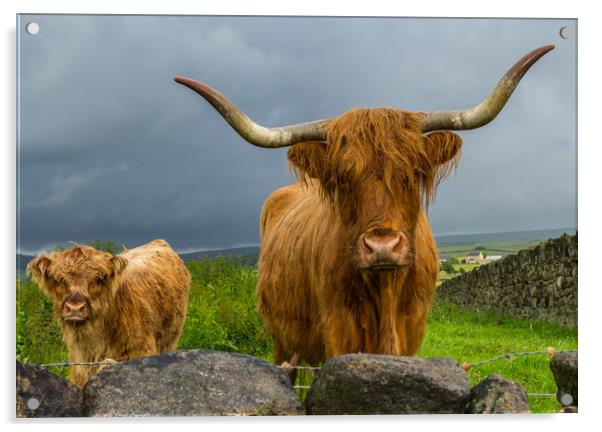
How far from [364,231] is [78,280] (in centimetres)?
217

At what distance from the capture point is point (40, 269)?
5.43 meters

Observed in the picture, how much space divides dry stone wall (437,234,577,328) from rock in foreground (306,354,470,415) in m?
0.97

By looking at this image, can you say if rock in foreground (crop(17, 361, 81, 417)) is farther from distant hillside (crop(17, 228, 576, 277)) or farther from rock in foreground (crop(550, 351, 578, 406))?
rock in foreground (crop(550, 351, 578, 406))

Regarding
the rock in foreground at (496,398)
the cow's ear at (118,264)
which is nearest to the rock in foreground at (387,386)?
the rock in foreground at (496,398)

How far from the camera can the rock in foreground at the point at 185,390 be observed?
4848 mm

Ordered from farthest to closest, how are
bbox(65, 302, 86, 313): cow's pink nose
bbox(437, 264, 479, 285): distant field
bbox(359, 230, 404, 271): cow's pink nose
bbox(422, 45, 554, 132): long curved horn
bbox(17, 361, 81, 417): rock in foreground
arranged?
1. bbox(65, 302, 86, 313): cow's pink nose
2. bbox(437, 264, 479, 285): distant field
3. bbox(17, 361, 81, 417): rock in foreground
4. bbox(422, 45, 554, 132): long curved horn
5. bbox(359, 230, 404, 271): cow's pink nose

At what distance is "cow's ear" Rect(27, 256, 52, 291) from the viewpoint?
533 cm

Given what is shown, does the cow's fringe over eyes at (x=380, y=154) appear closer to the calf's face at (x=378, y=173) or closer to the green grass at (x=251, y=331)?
the calf's face at (x=378, y=173)

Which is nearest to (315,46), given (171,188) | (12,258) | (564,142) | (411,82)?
(411,82)

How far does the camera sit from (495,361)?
18.4 ft

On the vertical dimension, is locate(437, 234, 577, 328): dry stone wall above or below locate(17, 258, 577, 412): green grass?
above

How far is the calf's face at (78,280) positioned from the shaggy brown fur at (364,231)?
1.25 m

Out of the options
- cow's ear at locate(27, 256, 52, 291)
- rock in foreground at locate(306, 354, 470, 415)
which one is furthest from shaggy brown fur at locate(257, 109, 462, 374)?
cow's ear at locate(27, 256, 52, 291)

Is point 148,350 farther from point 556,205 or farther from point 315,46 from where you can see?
point 556,205
